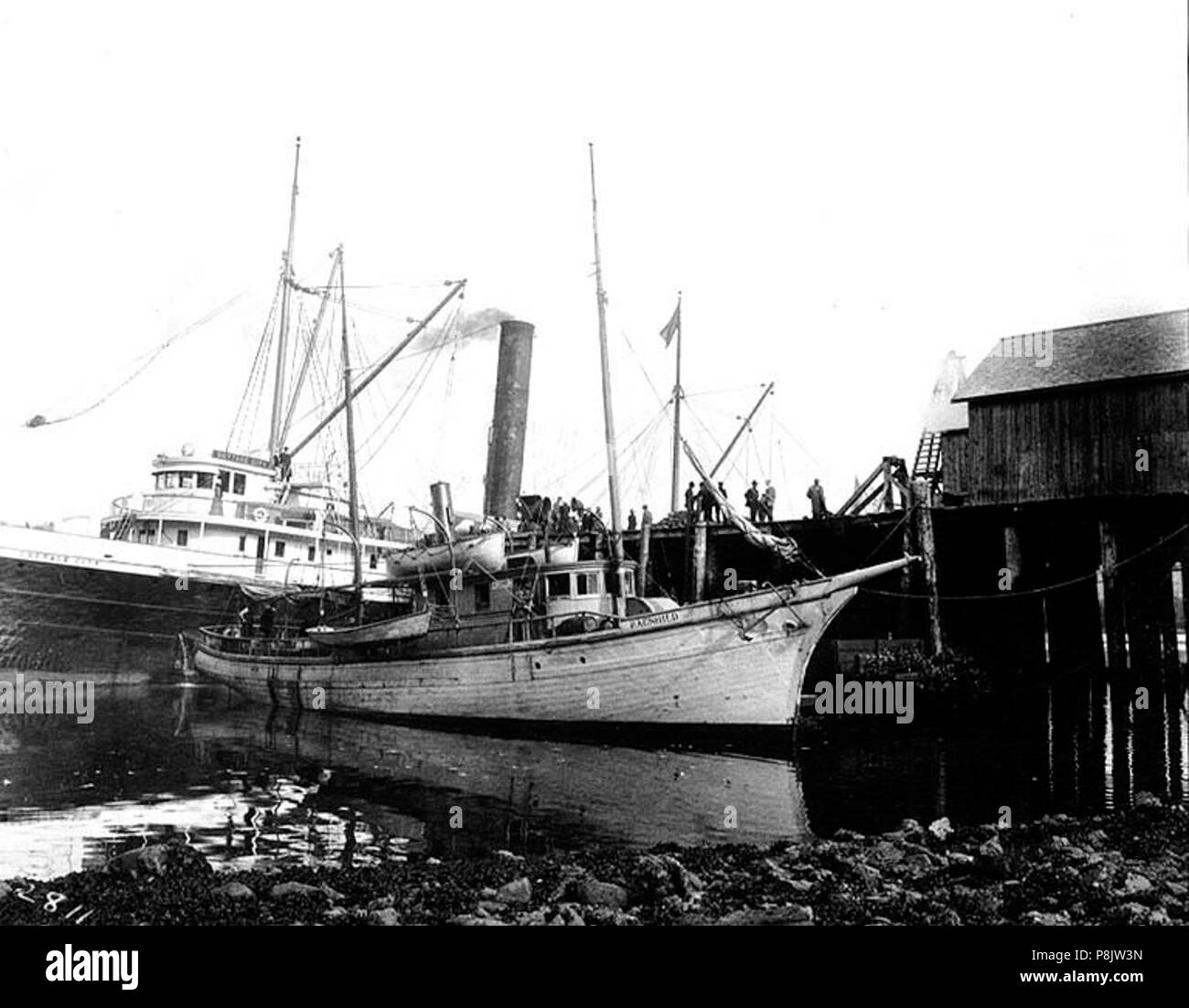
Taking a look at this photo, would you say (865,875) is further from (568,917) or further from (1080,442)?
(1080,442)

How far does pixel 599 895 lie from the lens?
23.1 feet

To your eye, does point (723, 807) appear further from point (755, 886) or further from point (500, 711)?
point (500, 711)

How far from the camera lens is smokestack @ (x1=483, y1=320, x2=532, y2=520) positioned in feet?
102

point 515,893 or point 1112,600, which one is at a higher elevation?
point 1112,600

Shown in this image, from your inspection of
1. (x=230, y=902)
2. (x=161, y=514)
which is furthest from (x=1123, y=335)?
(x=161, y=514)

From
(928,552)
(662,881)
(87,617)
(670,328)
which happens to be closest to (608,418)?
(670,328)

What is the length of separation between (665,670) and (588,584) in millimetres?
3059

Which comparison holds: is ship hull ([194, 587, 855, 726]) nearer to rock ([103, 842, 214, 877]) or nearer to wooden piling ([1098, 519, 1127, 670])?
wooden piling ([1098, 519, 1127, 670])
